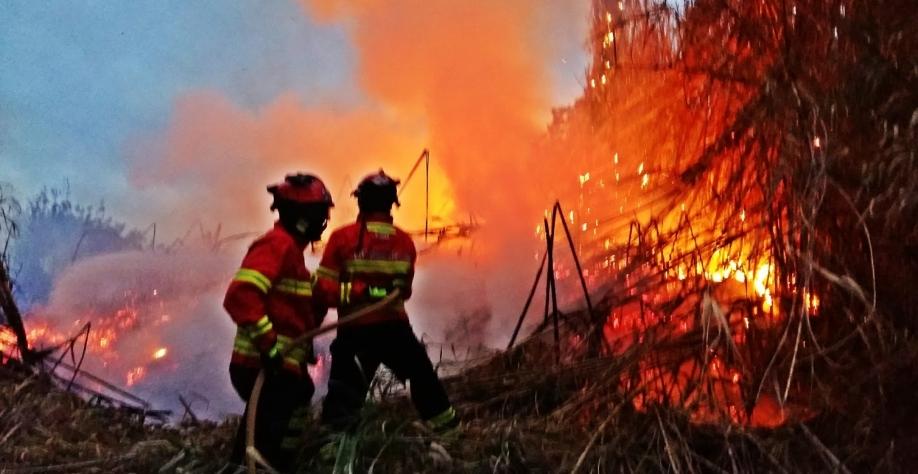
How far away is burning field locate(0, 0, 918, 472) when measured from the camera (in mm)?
2227

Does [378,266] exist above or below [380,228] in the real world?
below

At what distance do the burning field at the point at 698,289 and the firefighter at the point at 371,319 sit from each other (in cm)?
17

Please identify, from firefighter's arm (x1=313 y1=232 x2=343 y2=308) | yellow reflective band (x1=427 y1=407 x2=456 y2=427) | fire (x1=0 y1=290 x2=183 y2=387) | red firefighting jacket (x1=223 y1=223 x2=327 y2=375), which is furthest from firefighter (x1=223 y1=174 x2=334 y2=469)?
fire (x1=0 y1=290 x2=183 y2=387)

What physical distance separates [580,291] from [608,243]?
0.37 meters

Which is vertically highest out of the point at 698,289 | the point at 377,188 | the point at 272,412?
the point at 377,188

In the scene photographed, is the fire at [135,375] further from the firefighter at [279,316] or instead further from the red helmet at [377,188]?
the red helmet at [377,188]

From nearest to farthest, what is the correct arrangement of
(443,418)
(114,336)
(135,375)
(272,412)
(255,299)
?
(255,299) < (272,412) < (443,418) < (135,375) < (114,336)

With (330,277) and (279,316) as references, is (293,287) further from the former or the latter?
(330,277)

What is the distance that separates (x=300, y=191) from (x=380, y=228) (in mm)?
421

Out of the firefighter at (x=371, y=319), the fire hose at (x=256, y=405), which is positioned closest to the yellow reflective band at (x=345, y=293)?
the firefighter at (x=371, y=319)

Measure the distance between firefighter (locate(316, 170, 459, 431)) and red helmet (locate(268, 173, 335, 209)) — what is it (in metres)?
0.31

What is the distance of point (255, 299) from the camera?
2.29 m

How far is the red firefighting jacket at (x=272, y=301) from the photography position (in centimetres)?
228

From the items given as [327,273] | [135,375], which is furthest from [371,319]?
[135,375]
